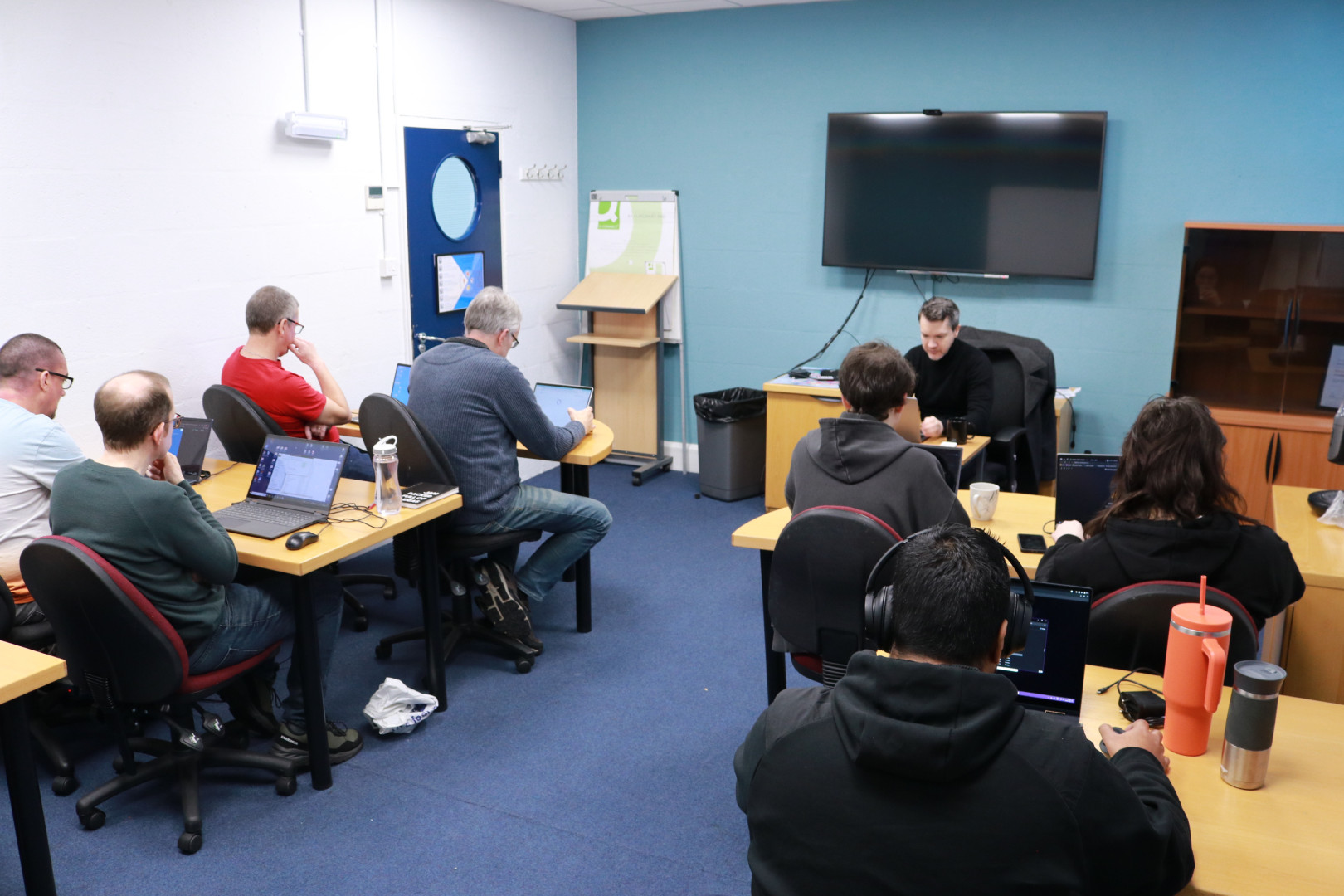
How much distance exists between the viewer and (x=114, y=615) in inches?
97.7

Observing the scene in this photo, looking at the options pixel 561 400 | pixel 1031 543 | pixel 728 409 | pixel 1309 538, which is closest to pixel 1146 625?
pixel 1031 543

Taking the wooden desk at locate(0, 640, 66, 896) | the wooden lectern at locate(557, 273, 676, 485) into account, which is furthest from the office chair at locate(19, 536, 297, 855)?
the wooden lectern at locate(557, 273, 676, 485)

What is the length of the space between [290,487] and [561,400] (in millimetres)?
1338

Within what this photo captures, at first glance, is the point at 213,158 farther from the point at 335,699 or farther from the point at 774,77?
the point at 774,77

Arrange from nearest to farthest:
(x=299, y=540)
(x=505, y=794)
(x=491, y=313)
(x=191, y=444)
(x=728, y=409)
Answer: (x=299, y=540) → (x=505, y=794) → (x=191, y=444) → (x=491, y=313) → (x=728, y=409)

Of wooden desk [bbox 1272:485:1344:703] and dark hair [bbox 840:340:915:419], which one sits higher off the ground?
dark hair [bbox 840:340:915:419]

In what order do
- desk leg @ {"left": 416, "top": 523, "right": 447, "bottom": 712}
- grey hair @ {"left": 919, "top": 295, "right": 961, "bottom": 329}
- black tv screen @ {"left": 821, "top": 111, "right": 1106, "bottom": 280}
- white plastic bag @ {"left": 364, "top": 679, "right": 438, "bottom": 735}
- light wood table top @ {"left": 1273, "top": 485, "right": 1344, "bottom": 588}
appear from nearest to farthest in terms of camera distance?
light wood table top @ {"left": 1273, "top": 485, "right": 1344, "bottom": 588} < white plastic bag @ {"left": 364, "top": 679, "right": 438, "bottom": 735} < desk leg @ {"left": 416, "top": 523, "right": 447, "bottom": 712} < grey hair @ {"left": 919, "top": 295, "right": 961, "bottom": 329} < black tv screen @ {"left": 821, "top": 111, "right": 1106, "bottom": 280}

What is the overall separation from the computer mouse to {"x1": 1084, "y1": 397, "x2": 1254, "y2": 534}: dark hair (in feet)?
6.74

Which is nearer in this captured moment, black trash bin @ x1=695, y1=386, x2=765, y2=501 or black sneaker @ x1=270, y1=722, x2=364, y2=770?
black sneaker @ x1=270, y1=722, x2=364, y2=770

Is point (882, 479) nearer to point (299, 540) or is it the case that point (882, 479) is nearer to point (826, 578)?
point (826, 578)

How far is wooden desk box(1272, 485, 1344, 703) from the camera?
2.77m

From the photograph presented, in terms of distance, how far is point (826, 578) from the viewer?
8.38 feet

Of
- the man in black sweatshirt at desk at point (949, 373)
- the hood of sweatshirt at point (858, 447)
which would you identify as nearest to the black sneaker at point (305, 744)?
the hood of sweatshirt at point (858, 447)

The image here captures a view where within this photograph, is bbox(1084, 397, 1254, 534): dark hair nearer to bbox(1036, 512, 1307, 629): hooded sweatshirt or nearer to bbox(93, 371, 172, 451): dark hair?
bbox(1036, 512, 1307, 629): hooded sweatshirt
